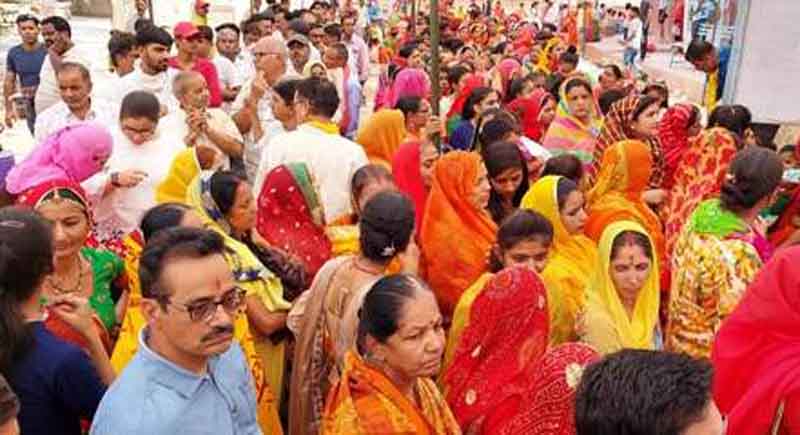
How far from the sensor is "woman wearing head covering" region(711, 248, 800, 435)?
2453 millimetres

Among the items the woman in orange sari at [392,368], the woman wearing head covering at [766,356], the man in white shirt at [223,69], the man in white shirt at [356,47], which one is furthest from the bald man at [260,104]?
the man in white shirt at [356,47]

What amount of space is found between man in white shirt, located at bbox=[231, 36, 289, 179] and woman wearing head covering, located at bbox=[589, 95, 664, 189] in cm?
225

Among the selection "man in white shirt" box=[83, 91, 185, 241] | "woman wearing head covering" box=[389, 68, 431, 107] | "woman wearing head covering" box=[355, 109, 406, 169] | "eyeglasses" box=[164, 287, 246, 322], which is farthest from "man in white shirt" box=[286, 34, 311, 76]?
"eyeglasses" box=[164, 287, 246, 322]

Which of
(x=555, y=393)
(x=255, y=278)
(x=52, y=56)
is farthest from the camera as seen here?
(x=52, y=56)

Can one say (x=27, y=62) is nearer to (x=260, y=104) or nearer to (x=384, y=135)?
(x=260, y=104)

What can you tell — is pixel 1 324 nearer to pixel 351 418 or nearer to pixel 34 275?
pixel 34 275

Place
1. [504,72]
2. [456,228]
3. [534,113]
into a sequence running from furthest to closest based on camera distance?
[504,72] → [534,113] → [456,228]

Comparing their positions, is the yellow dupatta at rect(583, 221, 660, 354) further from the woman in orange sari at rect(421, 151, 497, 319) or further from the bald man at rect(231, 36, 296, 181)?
the bald man at rect(231, 36, 296, 181)

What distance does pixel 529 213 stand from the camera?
346 cm

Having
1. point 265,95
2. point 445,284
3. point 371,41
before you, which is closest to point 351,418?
point 445,284

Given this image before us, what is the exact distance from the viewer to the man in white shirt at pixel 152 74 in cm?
606

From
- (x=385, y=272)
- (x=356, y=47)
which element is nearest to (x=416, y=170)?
(x=385, y=272)

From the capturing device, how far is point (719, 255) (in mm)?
3328

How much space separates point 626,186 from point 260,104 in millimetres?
2920
